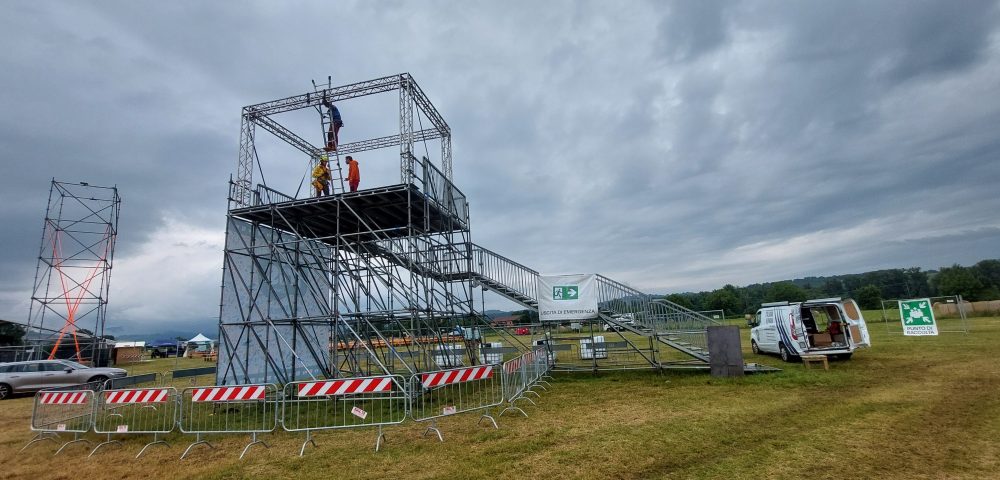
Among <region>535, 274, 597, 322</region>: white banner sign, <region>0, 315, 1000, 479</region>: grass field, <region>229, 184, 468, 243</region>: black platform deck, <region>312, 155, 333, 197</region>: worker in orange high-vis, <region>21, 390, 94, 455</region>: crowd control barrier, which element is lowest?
<region>0, 315, 1000, 479</region>: grass field

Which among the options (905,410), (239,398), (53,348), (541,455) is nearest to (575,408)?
(541,455)

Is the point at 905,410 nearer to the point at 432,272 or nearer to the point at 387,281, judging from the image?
the point at 432,272

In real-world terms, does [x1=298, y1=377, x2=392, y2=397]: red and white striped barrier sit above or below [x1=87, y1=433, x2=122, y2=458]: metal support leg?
above

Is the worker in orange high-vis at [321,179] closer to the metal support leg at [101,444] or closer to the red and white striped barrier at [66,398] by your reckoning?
the red and white striped barrier at [66,398]

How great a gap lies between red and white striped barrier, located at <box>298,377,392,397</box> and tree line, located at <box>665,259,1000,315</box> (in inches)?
2455

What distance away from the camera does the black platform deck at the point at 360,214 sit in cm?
1177

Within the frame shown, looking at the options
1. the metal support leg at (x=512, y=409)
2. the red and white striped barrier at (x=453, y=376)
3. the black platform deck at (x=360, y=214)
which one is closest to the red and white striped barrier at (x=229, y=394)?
the red and white striped barrier at (x=453, y=376)

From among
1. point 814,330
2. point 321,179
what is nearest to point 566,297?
point 321,179

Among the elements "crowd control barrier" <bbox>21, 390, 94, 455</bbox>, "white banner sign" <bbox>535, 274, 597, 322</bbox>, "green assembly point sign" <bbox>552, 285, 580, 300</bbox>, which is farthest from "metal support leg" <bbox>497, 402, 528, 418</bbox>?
"crowd control barrier" <bbox>21, 390, 94, 455</bbox>

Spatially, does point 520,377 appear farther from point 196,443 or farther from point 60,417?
point 60,417

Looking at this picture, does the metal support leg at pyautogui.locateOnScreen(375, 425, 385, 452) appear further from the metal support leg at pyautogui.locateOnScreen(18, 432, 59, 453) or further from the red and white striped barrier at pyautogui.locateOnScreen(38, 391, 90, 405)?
Answer: the metal support leg at pyautogui.locateOnScreen(18, 432, 59, 453)

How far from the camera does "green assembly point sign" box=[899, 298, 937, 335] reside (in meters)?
20.0

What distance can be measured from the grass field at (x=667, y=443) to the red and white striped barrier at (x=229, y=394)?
766 millimetres

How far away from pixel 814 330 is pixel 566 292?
8.99 m
